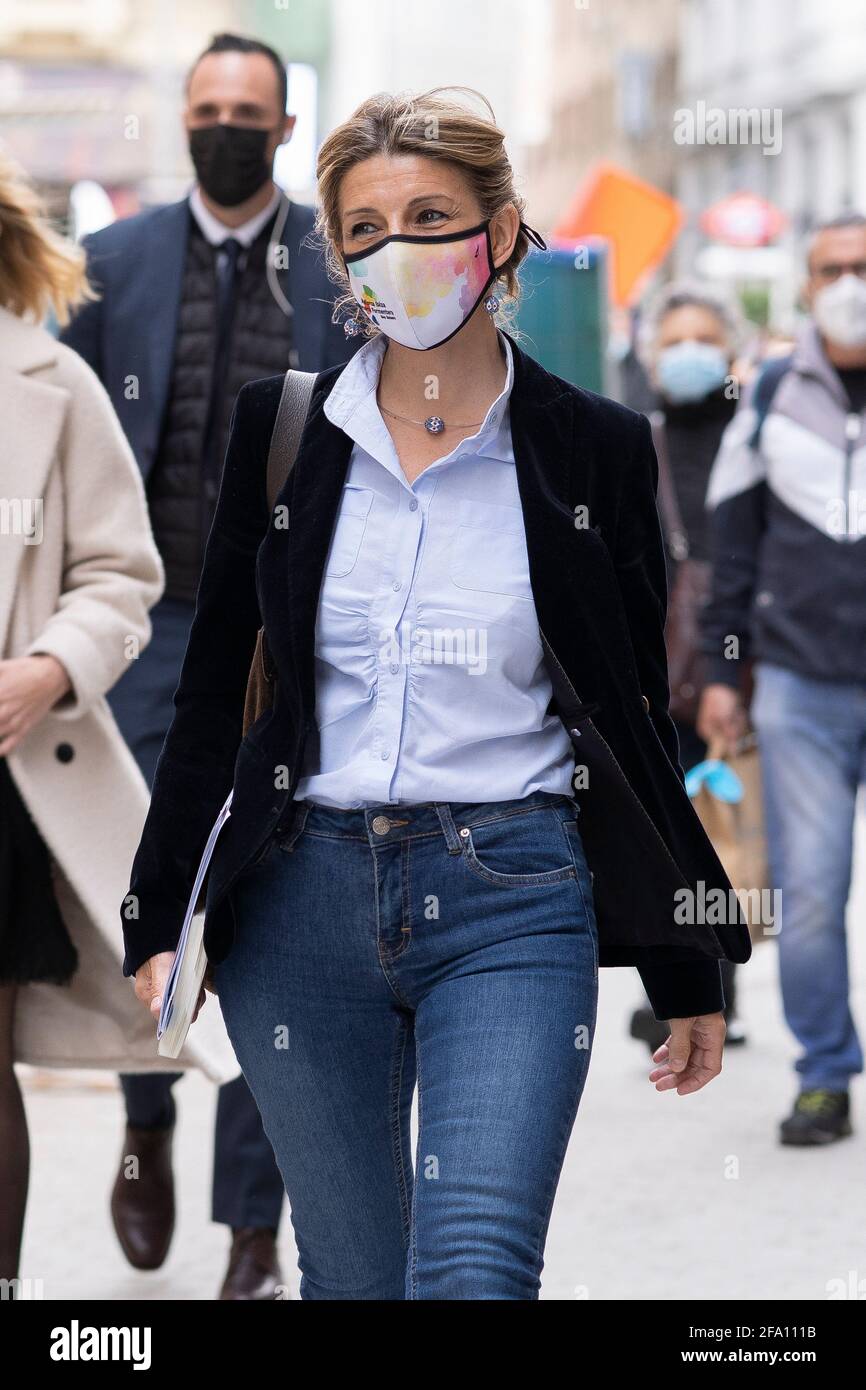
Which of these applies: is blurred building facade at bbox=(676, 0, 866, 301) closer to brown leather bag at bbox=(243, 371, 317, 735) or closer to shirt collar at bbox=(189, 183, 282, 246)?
shirt collar at bbox=(189, 183, 282, 246)

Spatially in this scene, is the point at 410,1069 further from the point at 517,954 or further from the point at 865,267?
the point at 865,267

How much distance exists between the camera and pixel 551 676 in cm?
284

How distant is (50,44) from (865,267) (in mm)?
42647

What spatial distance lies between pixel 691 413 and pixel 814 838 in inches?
71.9

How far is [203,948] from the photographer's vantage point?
2898mm

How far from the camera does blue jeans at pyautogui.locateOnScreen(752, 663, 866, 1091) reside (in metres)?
5.88

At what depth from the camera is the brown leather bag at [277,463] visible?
295 cm

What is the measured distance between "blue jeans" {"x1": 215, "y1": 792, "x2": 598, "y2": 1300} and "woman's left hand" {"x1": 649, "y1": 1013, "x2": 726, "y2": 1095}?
0.57ft

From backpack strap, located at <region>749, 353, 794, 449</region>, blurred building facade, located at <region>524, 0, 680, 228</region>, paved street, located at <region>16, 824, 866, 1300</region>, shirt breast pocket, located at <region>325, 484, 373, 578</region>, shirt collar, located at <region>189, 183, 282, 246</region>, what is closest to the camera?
shirt breast pocket, located at <region>325, 484, 373, 578</region>

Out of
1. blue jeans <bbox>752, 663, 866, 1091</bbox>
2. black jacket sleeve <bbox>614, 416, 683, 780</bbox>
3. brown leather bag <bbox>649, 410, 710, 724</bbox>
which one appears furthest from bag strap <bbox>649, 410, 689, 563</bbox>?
black jacket sleeve <bbox>614, 416, 683, 780</bbox>

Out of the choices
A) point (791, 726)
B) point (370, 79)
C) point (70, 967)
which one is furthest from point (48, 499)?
point (370, 79)

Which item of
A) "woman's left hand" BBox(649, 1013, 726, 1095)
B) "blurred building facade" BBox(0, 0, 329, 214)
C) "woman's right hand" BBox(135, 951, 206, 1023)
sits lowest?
"woman's left hand" BBox(649, 1013, 726, 1095)

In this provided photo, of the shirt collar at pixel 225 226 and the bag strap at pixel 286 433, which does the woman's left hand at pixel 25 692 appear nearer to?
the bag strap at pixel 286 433

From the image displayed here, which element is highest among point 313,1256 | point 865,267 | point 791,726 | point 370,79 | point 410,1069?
point 370,79
